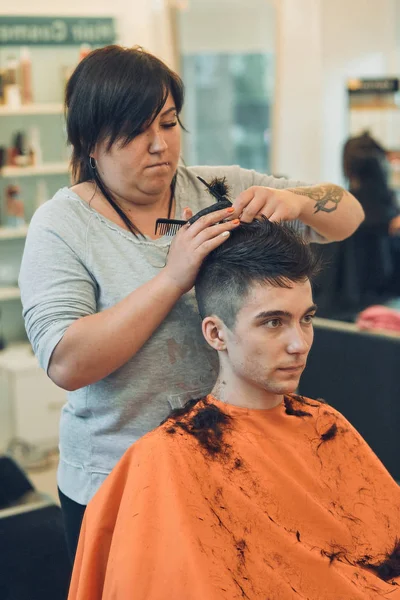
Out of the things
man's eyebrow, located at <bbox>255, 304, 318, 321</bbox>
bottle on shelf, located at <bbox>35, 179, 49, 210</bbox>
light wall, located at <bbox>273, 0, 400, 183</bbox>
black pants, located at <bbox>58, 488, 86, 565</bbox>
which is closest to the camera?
man's eyebrow, located at <bbox>255, 304, 318, 321</bbox>

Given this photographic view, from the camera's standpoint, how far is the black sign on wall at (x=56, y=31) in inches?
167

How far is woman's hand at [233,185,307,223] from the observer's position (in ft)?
4.36

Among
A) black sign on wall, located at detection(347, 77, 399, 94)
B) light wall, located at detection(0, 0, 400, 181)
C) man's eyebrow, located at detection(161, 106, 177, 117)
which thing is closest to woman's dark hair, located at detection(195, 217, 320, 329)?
man's eyebrow, located at detection(161, 106, 177, 117)

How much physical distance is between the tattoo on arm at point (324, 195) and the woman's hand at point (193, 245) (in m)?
0.26

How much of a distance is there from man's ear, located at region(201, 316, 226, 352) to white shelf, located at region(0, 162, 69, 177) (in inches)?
120

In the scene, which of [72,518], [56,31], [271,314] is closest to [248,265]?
[271,314]

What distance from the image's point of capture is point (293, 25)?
555 cm

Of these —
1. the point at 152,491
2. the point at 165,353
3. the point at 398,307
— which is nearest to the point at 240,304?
the point at 165,353

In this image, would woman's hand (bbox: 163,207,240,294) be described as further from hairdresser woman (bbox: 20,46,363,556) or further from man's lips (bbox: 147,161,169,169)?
man's lips (bbox: 147,161,169,169)

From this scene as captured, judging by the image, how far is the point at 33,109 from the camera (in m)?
4.23

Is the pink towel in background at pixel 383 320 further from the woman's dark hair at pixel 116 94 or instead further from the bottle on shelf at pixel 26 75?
the bottle on shelf at pixel 26 75

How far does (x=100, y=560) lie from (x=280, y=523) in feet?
0.99

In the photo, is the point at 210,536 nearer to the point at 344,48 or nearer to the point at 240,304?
the point at 240,304

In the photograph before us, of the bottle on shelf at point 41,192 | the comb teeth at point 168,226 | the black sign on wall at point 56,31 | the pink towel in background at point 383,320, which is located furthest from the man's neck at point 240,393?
the black sign on wall at point 56,31
